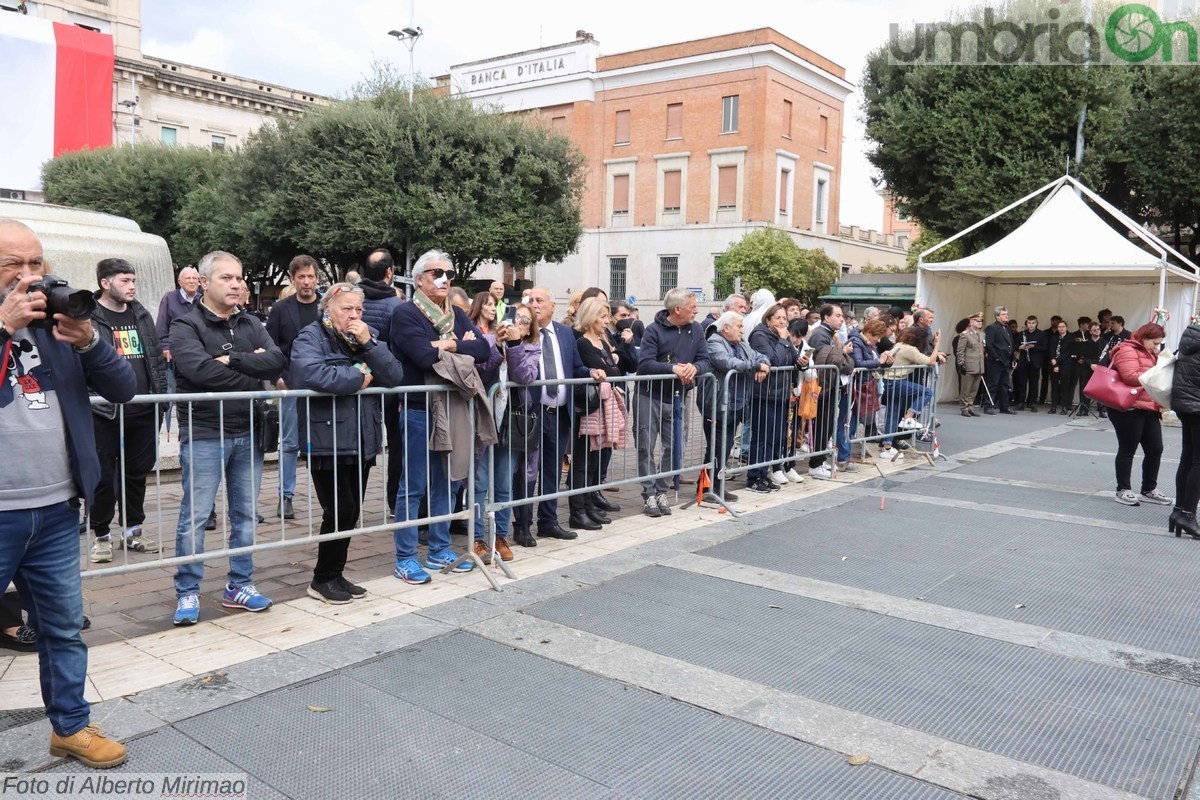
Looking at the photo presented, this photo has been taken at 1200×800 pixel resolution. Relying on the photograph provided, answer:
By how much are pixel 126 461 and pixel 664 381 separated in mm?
4041

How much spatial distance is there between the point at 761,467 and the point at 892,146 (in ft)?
60.2

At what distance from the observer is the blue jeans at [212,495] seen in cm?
460

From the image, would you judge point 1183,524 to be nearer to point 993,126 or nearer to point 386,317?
point 386,317

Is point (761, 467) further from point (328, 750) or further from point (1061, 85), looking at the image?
point (1061, 85)

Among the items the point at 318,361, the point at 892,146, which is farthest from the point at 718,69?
the point at 318,361

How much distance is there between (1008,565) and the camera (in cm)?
607

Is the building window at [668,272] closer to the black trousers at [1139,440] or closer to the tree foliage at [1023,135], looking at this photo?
the tree foliage at [1023,135]

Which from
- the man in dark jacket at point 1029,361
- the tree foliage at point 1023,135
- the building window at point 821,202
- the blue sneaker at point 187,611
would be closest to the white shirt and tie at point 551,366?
the blue sneaker at point 187,611

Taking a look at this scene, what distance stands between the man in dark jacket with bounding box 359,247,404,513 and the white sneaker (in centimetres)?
506

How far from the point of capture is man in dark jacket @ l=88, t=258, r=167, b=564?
5.46 m

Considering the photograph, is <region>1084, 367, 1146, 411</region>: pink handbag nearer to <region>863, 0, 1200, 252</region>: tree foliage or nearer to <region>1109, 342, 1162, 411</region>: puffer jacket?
<region>1109, 342, 1162, 411</region>: puffer jacket

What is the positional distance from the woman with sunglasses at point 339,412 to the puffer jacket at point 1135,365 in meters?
6.48

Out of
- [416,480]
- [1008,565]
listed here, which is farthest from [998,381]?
[416,480]

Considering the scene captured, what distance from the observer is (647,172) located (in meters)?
45.6
